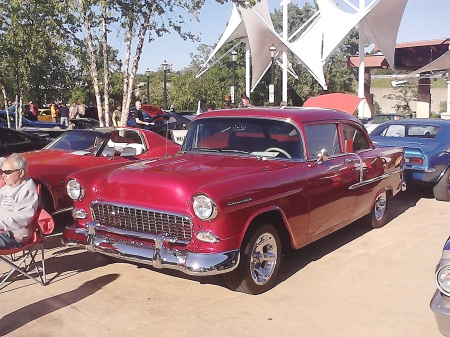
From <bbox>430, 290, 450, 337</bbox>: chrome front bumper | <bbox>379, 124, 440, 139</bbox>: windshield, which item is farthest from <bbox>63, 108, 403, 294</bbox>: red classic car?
<bbox>379, 124, 440, 139</bbox>: windshield

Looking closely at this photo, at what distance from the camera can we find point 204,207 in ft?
14.0

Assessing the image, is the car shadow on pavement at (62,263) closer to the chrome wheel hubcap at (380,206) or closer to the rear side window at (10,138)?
the rear side window at (10,138)

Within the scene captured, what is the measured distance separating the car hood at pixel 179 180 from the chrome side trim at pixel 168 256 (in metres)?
0.34

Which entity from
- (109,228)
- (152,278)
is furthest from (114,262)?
(109,228)

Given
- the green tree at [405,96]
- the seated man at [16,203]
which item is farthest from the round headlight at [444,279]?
the green tree at [405,96]

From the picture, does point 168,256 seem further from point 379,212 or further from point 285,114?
point 379,212

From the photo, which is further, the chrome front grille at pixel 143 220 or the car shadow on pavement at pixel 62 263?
the car shadow on pavement at pixel 62 263

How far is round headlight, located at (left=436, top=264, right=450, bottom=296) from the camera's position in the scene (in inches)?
128

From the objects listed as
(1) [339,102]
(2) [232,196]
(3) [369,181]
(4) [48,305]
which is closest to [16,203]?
(4) [48,305]

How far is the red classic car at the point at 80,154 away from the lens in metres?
6.84

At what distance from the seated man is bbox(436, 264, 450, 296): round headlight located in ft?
11.7

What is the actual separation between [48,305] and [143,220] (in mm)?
1148

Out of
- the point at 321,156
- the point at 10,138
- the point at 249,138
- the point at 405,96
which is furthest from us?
the point at 405,96

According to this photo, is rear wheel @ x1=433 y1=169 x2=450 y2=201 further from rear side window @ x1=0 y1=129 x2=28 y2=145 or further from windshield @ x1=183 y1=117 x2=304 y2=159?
rear side window @ x1=0 y1=129 x2=28 y2=145
